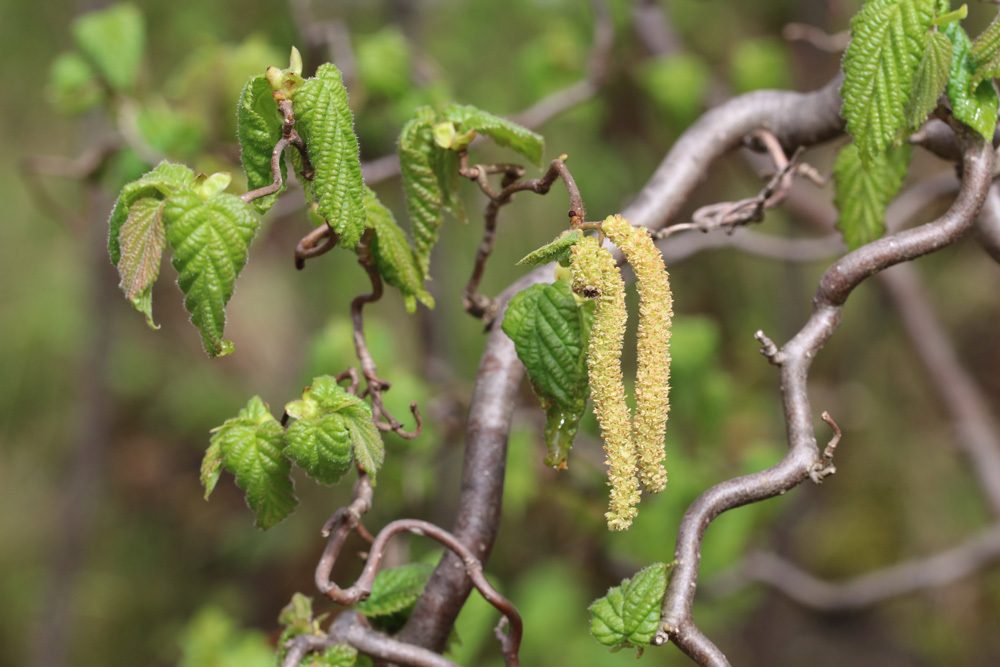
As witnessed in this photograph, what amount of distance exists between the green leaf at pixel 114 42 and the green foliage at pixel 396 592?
3.44ft

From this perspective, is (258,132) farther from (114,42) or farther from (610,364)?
(114,42)

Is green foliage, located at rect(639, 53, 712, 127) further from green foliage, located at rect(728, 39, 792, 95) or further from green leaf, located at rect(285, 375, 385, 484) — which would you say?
green leaf, located at rect(285, 375, 385, 484)

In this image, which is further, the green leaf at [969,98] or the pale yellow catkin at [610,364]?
the green leaf at [969,98]

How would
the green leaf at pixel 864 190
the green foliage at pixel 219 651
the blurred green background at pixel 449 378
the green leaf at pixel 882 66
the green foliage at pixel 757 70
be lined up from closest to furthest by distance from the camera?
1. the green leaf at pixel 882 66
2. the green leaf at pixel 864 190
3. the green foliage at pixel 219 651
4. the green foliage at pixel 757 70
5. the blurred green background at pixel 449 378

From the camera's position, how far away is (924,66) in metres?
0.71

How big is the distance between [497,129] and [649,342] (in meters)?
0.22

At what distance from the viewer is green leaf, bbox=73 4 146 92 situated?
1.52m

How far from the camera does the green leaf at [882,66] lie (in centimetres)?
71

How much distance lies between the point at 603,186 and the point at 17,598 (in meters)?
2.17

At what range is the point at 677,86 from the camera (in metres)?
1.84

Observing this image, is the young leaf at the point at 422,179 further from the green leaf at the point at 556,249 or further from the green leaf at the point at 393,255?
the green leaf at the point at 556,249

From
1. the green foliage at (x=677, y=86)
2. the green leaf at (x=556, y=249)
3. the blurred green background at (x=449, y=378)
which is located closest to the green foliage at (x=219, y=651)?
the blurred green background at (x=449, y=378)

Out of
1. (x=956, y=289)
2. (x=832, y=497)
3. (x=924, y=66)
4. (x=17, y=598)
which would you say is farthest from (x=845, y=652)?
(x=924, y=66)

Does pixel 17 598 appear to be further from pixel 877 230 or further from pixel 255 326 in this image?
pixel 877 230
